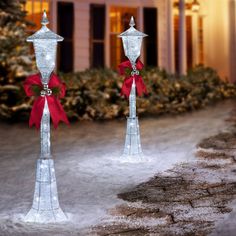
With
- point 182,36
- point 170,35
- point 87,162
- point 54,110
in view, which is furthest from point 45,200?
point 182,36

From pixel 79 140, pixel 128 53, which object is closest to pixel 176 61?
pixel 79 140

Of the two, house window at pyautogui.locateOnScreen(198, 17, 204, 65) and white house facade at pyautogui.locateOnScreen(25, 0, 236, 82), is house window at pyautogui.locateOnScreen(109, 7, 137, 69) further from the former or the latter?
house window at pyautogui.locateOnScreen(198, 17, 204, 65)

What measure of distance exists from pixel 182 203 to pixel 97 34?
10989mm

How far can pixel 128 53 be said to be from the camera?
815 cm

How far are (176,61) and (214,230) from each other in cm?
1483

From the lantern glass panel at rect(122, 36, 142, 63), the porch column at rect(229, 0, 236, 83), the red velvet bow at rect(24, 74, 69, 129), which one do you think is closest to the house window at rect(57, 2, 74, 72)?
the porch column at rect(229, 0, 236, 83)

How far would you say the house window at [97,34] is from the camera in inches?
624

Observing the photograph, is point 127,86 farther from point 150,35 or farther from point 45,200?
point 150,35

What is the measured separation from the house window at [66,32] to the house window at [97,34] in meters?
0.64

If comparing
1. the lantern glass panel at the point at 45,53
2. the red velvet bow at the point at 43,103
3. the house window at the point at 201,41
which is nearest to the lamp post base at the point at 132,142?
the red velvet bow at the point at 43,103

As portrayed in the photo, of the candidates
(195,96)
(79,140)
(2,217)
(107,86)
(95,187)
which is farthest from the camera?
(195,96)

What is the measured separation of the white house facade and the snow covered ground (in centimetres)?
390

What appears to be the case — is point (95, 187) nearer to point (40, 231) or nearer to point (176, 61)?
point (40, 231)

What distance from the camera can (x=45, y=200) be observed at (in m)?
5.21
